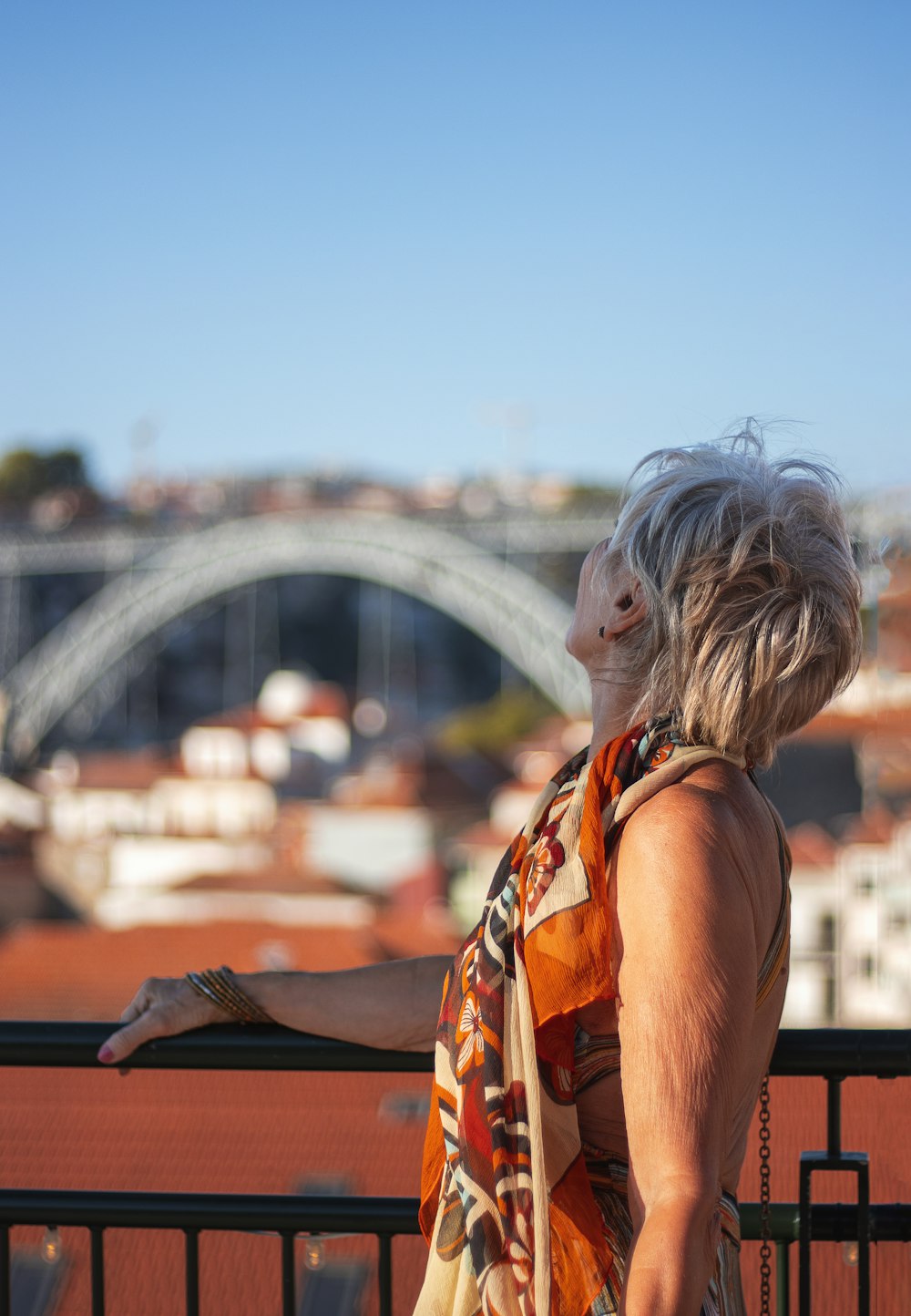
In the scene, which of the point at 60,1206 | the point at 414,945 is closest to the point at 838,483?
the point at 60,1206

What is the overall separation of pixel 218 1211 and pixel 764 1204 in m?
0.55

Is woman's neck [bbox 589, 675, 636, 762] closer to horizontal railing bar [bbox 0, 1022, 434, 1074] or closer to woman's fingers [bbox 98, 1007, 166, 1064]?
horizontal railing bar [bbox 0, 1022, 434, 1074]

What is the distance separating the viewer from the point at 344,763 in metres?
44.6

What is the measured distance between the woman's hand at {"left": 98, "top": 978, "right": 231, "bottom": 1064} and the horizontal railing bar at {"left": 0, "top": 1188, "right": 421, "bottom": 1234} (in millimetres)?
178

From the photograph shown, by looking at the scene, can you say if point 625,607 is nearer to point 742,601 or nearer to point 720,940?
point 742,601

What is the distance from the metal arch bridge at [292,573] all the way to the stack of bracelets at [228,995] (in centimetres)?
2169

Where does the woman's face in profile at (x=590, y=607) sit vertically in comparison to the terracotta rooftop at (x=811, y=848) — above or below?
below

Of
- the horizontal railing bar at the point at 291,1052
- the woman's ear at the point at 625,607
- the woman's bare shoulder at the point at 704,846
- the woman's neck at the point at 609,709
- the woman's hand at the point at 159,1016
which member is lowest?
the horizontal railing bar at the point at 291,1052

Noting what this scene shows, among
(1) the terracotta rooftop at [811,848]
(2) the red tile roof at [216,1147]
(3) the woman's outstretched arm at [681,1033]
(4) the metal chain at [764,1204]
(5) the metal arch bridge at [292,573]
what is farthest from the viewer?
(5) the metal arch bridge at [292,573]

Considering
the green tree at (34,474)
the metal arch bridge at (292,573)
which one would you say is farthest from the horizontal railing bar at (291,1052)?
the green tree at (34,474)

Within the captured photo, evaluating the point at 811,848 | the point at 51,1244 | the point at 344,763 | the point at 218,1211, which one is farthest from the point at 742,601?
the point at 344,763

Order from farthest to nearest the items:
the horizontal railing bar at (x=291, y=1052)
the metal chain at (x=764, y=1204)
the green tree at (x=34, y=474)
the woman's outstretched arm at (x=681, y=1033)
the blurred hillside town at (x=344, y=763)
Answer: the green tree at (x=34, y=474) < the blurred hillside town at (x=344, y=763) < the horizontal railing bar at (x=291, y=1052) < the metal chain at (x=764, y=1204) < the woman's outstretched arm at (x=681, y=1033)

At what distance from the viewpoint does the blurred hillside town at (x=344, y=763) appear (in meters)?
15.7

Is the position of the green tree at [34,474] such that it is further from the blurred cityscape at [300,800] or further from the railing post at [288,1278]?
the railing post at [288,1278]
